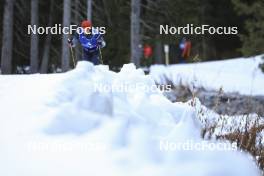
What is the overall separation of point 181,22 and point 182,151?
16858 millimetres

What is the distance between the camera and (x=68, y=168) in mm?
4875

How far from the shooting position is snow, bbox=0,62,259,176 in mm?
4980

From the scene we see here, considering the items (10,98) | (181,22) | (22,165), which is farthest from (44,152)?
(181,22)

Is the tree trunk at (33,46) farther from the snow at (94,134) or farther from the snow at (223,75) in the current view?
the snow at (94,134)

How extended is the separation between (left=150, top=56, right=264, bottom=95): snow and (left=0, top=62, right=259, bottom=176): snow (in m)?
12.9

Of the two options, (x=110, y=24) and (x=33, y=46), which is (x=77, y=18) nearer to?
(x=110, y=24)

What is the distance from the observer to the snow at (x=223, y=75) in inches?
813

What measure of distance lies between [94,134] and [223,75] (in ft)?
67.5

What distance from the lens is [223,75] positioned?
25.5 metres

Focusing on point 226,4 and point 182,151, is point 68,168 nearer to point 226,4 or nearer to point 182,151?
point 182,151

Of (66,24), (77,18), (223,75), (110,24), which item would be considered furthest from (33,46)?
(223,75)

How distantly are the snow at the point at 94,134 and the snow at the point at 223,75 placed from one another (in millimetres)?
12943

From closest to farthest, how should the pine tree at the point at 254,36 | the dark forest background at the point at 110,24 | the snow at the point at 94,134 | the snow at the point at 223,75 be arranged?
the snow at the point at 94,134, the dark forest background at the point at 110,24, the snow at the point at 223,75, the pine tree at the point at 254,36

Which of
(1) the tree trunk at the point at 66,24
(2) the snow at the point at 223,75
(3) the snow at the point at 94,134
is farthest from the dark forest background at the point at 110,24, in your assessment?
(3) the snow at the point at 94,134
